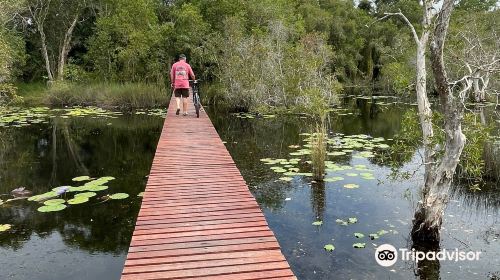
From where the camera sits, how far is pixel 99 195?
671 centimetres

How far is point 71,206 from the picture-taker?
6.18 m

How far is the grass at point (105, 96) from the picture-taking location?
1872 centimetres

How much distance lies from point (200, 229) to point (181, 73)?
6.25 m

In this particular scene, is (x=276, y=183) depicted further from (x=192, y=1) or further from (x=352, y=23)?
(x=352, y=23)

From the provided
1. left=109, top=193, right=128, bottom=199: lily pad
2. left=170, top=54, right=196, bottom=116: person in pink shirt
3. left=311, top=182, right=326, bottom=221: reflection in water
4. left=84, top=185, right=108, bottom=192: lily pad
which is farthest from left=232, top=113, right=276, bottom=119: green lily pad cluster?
left=109, top=193, right=128, bottom=199: lily pad

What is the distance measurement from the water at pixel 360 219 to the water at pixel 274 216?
0.01 metres

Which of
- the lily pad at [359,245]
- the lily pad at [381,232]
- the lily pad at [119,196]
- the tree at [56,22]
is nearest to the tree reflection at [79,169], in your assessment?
the lily pad at [119,196]

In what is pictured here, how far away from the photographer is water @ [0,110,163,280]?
467 centimetres

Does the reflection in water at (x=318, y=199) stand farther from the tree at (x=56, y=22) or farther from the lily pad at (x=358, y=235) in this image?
the tree at (x=56, y=22)

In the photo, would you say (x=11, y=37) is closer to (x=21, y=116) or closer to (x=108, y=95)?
(x=108, y=95)

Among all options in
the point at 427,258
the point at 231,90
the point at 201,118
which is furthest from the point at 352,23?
the point at 427,258

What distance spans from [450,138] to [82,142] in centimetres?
973

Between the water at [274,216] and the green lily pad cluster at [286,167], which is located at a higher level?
the green lily pad cluster at [286,167]

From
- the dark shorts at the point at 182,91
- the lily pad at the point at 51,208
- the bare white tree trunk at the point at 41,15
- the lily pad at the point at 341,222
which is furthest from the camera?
the bare white tree trunk at the point at 41,15
